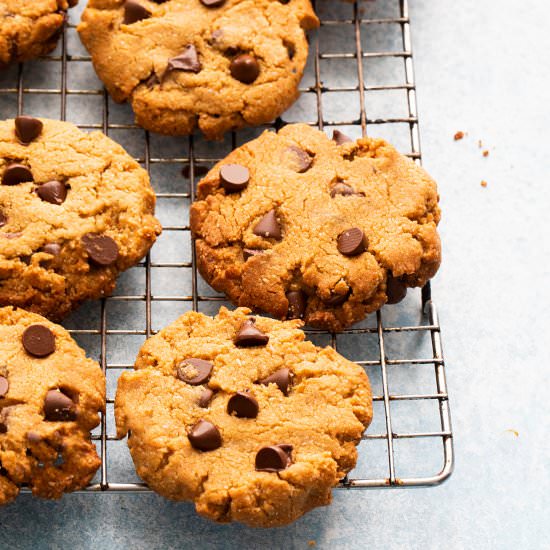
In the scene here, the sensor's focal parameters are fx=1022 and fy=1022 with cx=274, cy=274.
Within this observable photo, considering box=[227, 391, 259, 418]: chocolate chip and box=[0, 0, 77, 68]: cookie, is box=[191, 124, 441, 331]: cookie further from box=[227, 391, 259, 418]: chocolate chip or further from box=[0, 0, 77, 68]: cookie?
box=[0, 0, 77, 68]: cookie

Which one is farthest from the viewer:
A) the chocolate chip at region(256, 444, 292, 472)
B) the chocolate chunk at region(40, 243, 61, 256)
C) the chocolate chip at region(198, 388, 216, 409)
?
the chocolate chunk at region(40, 243, 61, 256)

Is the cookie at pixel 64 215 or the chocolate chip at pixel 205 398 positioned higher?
the cookie at pixel 64 215

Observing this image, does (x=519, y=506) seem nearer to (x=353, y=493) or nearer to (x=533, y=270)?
(x=353, y=493)

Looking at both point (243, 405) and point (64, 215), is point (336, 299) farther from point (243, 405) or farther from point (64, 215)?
point (64, 215)

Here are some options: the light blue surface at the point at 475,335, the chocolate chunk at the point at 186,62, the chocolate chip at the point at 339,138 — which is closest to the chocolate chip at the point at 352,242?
the chocolate chip at the point at 339,138

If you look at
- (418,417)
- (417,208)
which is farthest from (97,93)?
(418,417)

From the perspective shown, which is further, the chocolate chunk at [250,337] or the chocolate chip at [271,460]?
the chocolate chunk at [250,337]

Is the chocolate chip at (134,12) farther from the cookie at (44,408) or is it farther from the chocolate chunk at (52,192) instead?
the cookie at (44,408)

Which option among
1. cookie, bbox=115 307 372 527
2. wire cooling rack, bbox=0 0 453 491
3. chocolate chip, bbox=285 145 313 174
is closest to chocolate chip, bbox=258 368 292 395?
cookie, bbox=115 307 372 527
